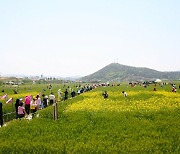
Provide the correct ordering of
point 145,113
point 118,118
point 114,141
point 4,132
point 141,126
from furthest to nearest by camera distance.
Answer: point 145,113 < point 118,118 < point 141,126 < point 4,132 < point 114,141

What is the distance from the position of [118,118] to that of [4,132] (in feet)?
31.4

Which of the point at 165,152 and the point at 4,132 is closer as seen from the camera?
the point at 165,152

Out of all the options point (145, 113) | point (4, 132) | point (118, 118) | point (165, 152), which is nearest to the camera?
point (165, 152)

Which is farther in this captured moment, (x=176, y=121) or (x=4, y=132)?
(x=176, y=121)

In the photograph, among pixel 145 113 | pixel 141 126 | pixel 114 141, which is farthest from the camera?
pixel 145 113

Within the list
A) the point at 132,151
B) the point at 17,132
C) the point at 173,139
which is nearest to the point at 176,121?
the point at 173,139

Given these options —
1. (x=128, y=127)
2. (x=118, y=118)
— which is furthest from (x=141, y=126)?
(x=118, y=118)

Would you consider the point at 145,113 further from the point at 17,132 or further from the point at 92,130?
the point at 17,132

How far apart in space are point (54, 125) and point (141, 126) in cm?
672

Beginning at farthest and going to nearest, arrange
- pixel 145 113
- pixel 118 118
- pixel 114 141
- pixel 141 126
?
1. pixel 145 113
2. pixel 118 118
3. pixel 141 126
4. pixel 114 141

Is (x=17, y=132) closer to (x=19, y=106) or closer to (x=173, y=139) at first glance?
(x=19, y=106)

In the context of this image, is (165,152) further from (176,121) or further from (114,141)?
(176,121)

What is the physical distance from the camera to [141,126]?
23.2 m

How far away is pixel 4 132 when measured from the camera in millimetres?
21703
